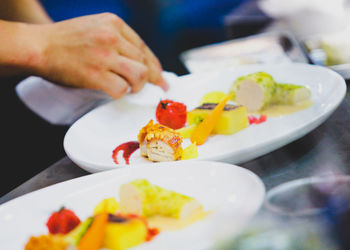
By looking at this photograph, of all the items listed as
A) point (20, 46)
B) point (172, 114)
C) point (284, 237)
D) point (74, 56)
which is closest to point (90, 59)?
point (74, 56)

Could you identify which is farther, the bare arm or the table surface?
the bare arm

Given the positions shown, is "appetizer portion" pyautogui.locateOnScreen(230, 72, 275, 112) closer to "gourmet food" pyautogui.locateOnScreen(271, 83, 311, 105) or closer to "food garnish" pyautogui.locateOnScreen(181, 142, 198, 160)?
"gourmet food" pyautogui.locateOnScreen(271, 83, 311, 105)

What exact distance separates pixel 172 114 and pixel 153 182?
45 centimetres

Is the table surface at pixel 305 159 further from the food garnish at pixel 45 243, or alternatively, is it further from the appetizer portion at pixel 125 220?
the food garnish at pixel 45 243

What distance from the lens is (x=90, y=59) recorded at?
1.46 meters

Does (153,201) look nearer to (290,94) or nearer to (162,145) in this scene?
(162,145)

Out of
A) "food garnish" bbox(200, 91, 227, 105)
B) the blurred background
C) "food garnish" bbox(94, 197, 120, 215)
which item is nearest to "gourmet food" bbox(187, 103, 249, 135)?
"food garnish" bbox(200, 91, 227, 105)

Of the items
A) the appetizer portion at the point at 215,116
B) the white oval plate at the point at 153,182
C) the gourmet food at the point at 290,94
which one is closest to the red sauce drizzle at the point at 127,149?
the appetizer portion at the point at 215,116

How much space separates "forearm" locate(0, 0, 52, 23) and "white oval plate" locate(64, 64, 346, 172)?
35.1 inches

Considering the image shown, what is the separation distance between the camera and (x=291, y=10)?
2539 mm

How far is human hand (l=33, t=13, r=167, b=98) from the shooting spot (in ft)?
4.75

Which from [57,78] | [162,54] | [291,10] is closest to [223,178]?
[57,78]

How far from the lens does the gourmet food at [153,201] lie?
758 mm

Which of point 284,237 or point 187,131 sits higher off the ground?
point 284,237
